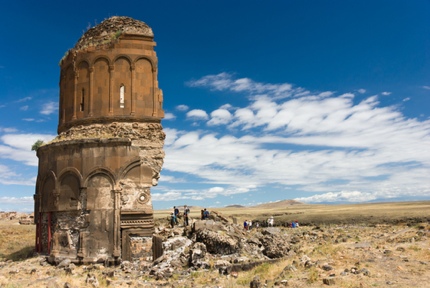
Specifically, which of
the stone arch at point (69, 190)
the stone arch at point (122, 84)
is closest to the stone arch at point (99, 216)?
the stone arch at point (69, 190)

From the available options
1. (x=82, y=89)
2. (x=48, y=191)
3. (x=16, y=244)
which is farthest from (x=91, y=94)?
(x=16, y=244)

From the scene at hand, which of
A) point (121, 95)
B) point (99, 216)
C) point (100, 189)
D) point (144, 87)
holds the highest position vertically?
point (144, 87)

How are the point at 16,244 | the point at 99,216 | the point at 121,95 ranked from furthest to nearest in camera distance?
the point at 16,244 → the point at 121,95 → the point at 99,216

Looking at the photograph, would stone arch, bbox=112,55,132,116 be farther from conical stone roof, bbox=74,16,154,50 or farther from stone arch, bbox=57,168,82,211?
stone arch, bbox=57,168,82,211

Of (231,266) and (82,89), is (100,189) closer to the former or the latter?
(82,89)

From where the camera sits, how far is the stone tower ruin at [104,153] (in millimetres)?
13539

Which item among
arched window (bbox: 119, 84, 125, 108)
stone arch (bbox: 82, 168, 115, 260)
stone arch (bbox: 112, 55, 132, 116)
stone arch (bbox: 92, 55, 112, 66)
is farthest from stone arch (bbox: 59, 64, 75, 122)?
stone arch (bbox: 82, 168, 115, 260)

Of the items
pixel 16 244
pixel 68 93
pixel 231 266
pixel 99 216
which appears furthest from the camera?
pixel 16 244

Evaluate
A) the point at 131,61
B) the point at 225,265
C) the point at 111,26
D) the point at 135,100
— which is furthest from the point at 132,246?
the point at 111,26

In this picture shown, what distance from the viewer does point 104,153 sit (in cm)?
1399

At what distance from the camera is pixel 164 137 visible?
50.0 feet

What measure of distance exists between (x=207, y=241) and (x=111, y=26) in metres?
9.92

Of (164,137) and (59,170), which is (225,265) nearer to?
(164,137)

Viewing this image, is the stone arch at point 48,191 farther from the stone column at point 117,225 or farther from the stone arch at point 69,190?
the stone column at point 117,225
